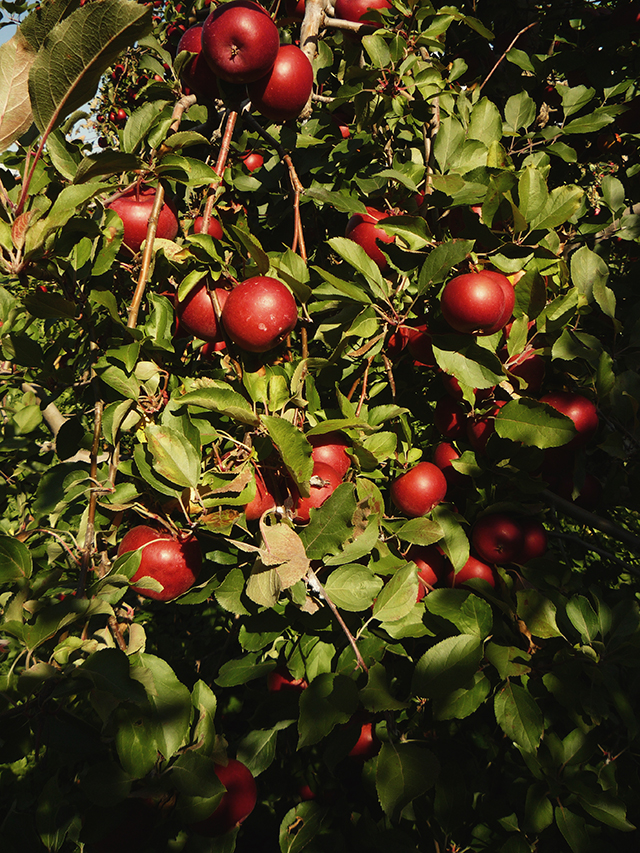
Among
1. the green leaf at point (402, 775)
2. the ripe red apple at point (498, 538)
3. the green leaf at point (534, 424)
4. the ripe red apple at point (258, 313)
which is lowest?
the ripe red apple at point (498, 538)

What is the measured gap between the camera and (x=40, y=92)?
684 millimetres

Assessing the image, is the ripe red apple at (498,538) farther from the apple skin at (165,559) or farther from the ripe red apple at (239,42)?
the ripe red apple at (239,42)

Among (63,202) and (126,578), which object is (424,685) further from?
(63,202)

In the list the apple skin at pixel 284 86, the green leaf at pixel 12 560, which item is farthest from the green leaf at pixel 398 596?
the apple skin at pixel 284 86

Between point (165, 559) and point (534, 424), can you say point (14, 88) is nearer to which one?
point (165, 559)

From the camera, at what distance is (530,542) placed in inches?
48.1

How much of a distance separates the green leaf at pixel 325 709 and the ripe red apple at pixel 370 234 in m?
0.94

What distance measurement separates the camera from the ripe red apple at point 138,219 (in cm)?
106

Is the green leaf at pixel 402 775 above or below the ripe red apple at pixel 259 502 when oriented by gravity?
below

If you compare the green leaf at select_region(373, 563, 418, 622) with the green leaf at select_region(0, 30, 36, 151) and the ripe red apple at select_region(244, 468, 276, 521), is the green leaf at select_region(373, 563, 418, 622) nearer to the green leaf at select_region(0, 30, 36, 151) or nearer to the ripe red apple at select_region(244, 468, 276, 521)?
the ripe red apple at select_region(244, 468, 276, 521)

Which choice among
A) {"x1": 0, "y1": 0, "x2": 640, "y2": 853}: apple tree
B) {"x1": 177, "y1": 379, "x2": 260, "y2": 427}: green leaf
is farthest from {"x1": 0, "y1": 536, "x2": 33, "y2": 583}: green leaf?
{"x1": 177, "y1": 379, "x2": 260, "y2": 427}: green leaf

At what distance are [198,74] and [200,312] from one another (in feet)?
1.91

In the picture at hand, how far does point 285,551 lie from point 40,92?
71 cm

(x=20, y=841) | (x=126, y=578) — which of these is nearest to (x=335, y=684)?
(x=126, y=578)
